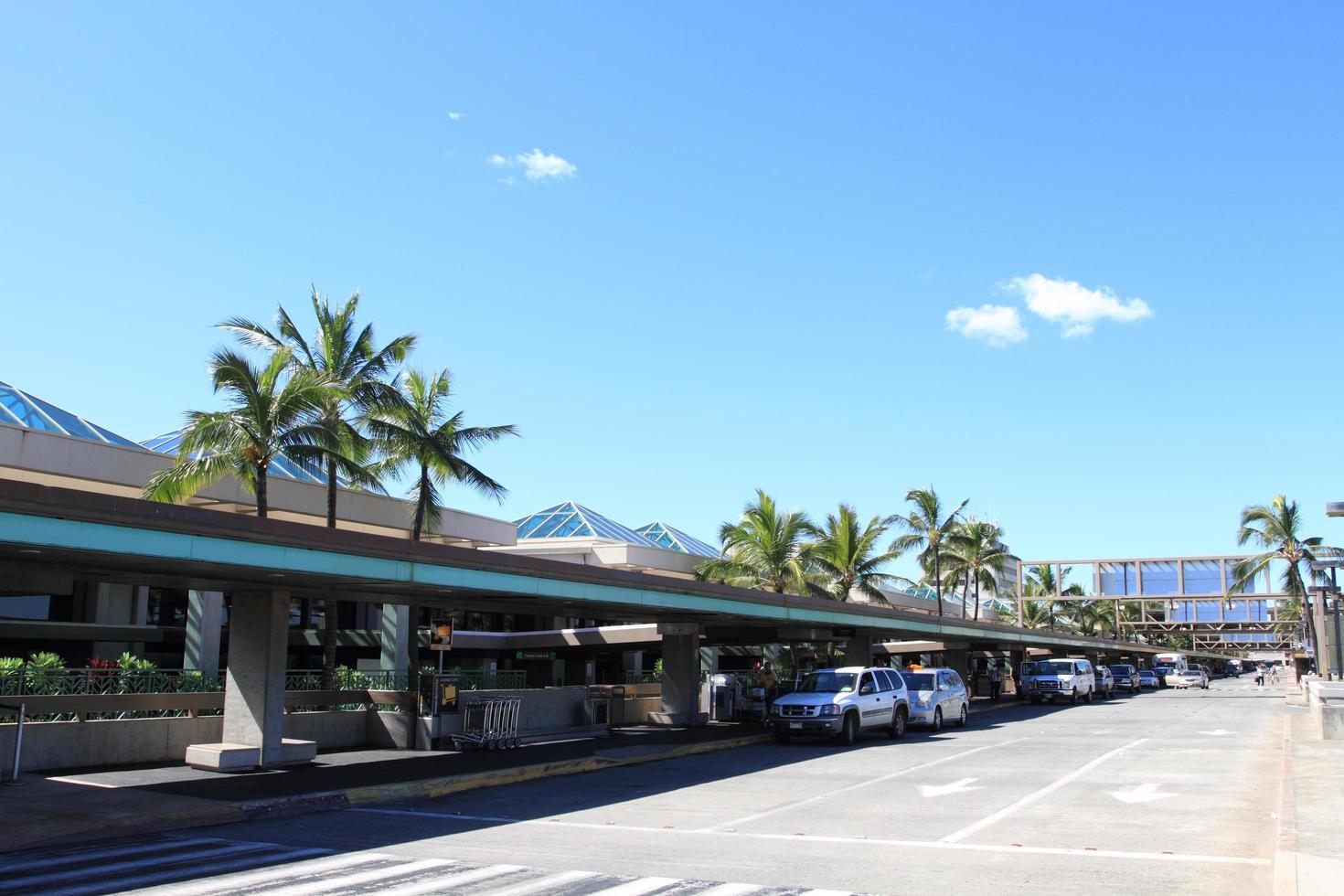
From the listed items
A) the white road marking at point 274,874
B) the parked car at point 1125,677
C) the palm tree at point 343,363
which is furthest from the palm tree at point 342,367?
the parked car at point 1125,677

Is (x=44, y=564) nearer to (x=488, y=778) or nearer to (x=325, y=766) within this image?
(x=325, y=766)

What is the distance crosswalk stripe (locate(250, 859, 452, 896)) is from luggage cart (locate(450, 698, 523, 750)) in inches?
466

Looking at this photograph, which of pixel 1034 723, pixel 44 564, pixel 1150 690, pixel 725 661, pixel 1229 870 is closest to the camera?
pixel 1229 870

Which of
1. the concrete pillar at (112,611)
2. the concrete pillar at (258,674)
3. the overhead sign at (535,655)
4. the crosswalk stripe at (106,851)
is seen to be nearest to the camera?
the crosswalk stripe at (106,851)

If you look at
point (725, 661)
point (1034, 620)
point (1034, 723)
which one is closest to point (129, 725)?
point (1034, 723)

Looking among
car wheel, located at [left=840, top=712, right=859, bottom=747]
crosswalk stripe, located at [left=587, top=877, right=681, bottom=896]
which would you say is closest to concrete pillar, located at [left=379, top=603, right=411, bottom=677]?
car wheel, located at [left=840, top=712, right=859, bottom=747]

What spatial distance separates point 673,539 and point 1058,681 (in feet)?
71.0

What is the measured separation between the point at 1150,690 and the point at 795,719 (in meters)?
48.1

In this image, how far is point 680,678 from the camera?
30.0 metres

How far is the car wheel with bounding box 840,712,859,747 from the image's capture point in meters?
24.7

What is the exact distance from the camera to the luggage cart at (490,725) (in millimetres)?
22234

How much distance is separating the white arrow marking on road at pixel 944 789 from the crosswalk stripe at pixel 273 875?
841cm

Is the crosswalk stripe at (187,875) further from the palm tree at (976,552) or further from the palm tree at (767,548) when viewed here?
the palm tree at (976,552)

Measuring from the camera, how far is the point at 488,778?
17.8 m
